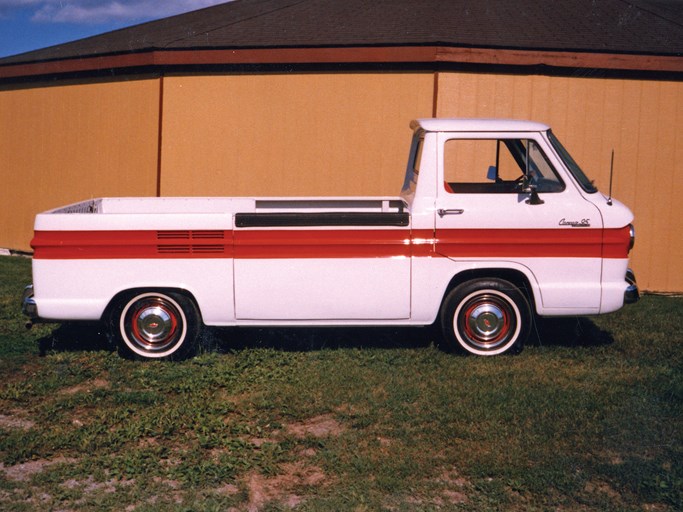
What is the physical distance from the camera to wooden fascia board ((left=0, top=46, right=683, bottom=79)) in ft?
32.1

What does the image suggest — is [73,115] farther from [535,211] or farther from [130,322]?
[535,211]

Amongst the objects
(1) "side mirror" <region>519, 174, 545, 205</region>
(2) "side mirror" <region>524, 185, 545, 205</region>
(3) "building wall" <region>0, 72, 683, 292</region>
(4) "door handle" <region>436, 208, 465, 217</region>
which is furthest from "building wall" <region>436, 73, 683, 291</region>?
(4) "door handle" <region>436, 208, 465, 217</region>

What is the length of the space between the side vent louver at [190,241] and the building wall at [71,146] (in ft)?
16.3

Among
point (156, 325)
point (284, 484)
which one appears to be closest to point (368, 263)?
point (156, 325)

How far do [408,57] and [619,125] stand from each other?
113 inches

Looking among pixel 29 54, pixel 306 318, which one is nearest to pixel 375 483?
pixel 306 318

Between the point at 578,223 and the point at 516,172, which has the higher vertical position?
the point at 516,172

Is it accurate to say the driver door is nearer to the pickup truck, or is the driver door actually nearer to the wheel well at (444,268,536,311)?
the pickup truck

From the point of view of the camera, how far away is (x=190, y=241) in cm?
636

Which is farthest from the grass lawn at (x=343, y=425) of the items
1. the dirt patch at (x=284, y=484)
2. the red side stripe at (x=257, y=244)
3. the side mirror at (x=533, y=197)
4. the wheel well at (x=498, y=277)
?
the side mirror at (x=533, y=197)

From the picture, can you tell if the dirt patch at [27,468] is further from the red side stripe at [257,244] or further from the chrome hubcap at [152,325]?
the red side stripe at [257,244]

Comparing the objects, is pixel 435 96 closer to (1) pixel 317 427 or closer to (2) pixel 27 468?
(1) pixel 317 427

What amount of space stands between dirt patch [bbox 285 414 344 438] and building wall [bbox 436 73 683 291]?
5696mm

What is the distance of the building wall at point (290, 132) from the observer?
33.5 feet
